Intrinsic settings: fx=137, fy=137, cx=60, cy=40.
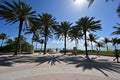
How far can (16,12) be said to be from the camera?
24.6 m

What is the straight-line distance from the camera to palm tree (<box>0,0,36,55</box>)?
23.8m

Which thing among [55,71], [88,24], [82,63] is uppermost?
[88,24]

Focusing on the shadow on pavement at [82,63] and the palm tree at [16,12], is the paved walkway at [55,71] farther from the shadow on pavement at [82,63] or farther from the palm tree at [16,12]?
the palm tree at [16,12]

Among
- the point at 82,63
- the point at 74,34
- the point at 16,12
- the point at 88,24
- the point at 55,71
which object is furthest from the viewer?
the point at 74,34

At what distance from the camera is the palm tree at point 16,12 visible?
23828 millimetres

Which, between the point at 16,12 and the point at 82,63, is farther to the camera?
the point at 16,12

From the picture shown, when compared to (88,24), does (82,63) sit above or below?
below

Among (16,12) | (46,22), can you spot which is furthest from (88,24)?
(16,12)

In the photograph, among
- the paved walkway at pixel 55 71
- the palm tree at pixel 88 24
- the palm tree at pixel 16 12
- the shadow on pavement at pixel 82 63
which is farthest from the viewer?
the palm tree at pixel 88 24

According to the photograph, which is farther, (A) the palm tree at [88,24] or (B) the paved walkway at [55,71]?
(A) the palm tree at [88,24]

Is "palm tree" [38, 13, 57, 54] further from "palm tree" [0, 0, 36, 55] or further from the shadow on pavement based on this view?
the shadow on pavement

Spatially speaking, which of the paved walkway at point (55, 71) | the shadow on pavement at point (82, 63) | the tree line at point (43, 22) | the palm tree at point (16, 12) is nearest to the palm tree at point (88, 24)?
the tree line at point (43, 22)

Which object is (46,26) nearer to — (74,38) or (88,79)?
(74,38)

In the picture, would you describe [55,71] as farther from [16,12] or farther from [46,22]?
[46,22]
